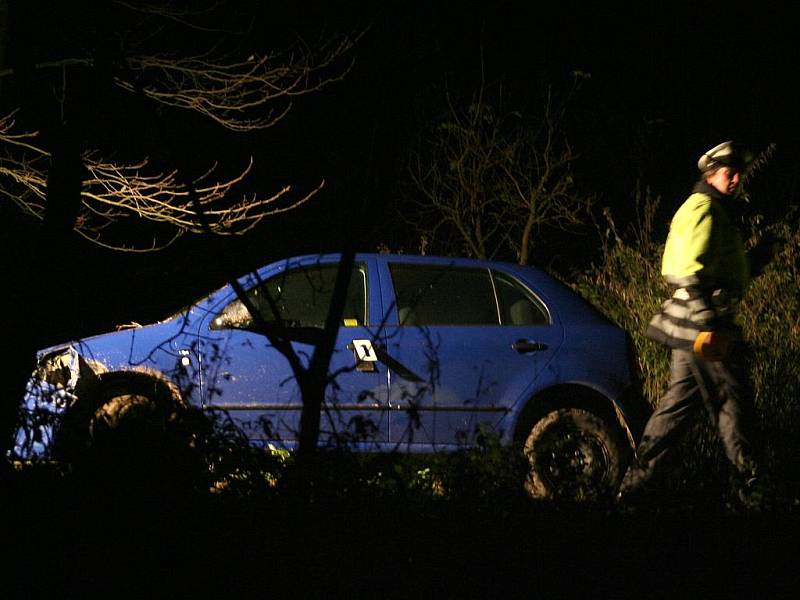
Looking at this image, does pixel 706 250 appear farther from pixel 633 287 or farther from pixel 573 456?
pixel 633 287

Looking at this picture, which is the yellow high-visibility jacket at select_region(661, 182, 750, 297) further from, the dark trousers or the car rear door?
the car rear door

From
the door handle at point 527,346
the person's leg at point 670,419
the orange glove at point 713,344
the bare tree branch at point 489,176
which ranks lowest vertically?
the person's leg at point 670,419

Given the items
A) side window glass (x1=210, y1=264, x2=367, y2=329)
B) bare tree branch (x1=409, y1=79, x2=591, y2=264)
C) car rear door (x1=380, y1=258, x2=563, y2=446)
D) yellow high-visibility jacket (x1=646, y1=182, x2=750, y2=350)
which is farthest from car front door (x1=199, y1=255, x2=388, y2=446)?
bare tree branch (x1=409, y1=79, x2=591, y2=264)

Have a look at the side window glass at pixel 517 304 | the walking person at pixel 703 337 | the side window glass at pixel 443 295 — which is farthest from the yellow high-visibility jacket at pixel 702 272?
the side window glass at pixel 443 295

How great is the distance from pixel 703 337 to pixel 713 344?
60 mm

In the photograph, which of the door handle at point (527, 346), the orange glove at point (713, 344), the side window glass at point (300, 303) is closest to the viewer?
the orange glove at point (713, 344)

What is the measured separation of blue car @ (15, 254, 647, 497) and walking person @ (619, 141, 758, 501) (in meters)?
0.61

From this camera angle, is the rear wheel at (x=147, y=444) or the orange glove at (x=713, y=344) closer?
the rear wheel at (x=147, y=444)

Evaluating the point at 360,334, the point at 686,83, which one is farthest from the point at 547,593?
the point at 686,83

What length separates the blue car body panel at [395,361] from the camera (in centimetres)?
650

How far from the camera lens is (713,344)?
220 inches

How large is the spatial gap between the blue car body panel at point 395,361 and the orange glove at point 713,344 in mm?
1082

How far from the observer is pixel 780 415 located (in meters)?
Result: 7.40

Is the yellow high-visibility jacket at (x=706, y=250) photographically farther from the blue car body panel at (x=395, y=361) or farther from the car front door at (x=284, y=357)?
the car front door at (x=284, y=357)
